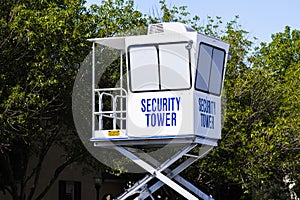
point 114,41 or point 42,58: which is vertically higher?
point 42,58

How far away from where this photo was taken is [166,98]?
58.6 feet

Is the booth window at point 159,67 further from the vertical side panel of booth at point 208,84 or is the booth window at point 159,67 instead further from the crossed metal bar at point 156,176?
the crossed metal bar at point 156,176

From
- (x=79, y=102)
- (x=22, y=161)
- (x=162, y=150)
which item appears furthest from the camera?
(x=22, y=161)

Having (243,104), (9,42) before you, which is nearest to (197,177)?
(243,104)

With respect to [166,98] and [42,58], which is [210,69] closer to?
[166,98]

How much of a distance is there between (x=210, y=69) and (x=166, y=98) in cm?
151

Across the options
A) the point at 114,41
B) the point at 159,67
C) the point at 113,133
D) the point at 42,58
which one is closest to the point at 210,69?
the point at 159,67

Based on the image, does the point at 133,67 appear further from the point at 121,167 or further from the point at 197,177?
the point at 197,177

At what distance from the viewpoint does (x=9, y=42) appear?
73.2ft

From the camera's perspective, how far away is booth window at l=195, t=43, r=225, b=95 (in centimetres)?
1817

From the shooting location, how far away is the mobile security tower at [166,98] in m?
17.7

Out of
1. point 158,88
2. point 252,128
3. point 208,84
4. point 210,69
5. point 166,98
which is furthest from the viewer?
point 252,128

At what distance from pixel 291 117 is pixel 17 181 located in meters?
9.75

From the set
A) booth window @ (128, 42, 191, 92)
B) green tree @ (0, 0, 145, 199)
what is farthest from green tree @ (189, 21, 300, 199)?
booth window @ (128, 42, 191, 92)
